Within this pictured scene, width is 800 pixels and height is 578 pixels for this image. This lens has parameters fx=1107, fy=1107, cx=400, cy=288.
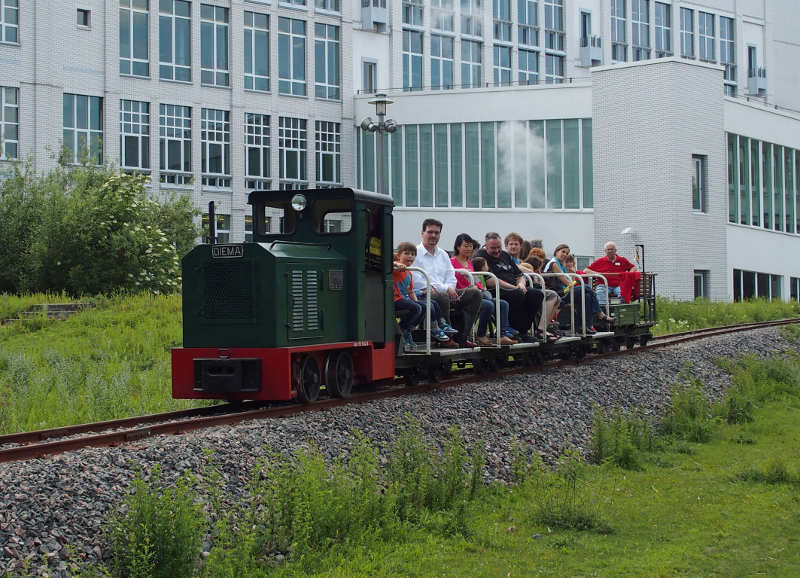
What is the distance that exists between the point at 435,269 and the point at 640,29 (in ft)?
181

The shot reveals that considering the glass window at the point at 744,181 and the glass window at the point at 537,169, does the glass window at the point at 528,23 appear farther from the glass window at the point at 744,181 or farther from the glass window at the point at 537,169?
the glass window at the point at 744,181

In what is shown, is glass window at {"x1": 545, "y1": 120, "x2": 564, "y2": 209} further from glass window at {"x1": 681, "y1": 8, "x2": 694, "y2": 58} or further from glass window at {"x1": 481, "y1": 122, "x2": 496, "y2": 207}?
glass window at {"x1": 681, "y1": 8, "x2": 694, "y2": 58}

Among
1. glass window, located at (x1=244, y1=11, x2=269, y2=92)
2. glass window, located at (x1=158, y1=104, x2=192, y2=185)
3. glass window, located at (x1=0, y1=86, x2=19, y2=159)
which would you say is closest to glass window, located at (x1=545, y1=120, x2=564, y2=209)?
glass window, located at (x1=244, y1=11, x2=269, y2=92)

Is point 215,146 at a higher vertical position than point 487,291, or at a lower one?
higher

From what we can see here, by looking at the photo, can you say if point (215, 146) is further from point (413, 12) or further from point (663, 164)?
point (663, 164)

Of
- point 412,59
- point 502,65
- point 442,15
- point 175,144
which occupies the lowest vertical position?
point 175,144

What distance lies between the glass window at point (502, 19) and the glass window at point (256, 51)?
53.4 feet

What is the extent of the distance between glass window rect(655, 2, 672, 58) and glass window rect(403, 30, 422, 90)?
58.6 feet

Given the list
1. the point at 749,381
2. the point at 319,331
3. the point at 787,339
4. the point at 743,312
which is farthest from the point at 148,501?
the point at 743,312

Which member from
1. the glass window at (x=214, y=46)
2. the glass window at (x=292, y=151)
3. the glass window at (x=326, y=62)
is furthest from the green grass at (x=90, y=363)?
the glass window at (x=326, y=62)

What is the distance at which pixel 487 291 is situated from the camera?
15797 millimetres

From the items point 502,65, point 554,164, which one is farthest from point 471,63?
point 554,164

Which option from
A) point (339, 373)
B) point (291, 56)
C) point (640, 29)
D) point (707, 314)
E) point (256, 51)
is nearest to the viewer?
point (339, 373)

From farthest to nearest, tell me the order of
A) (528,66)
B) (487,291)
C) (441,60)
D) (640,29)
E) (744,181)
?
(640,29)
(528,66)
(441,60)
(744,181)
(487,291)
